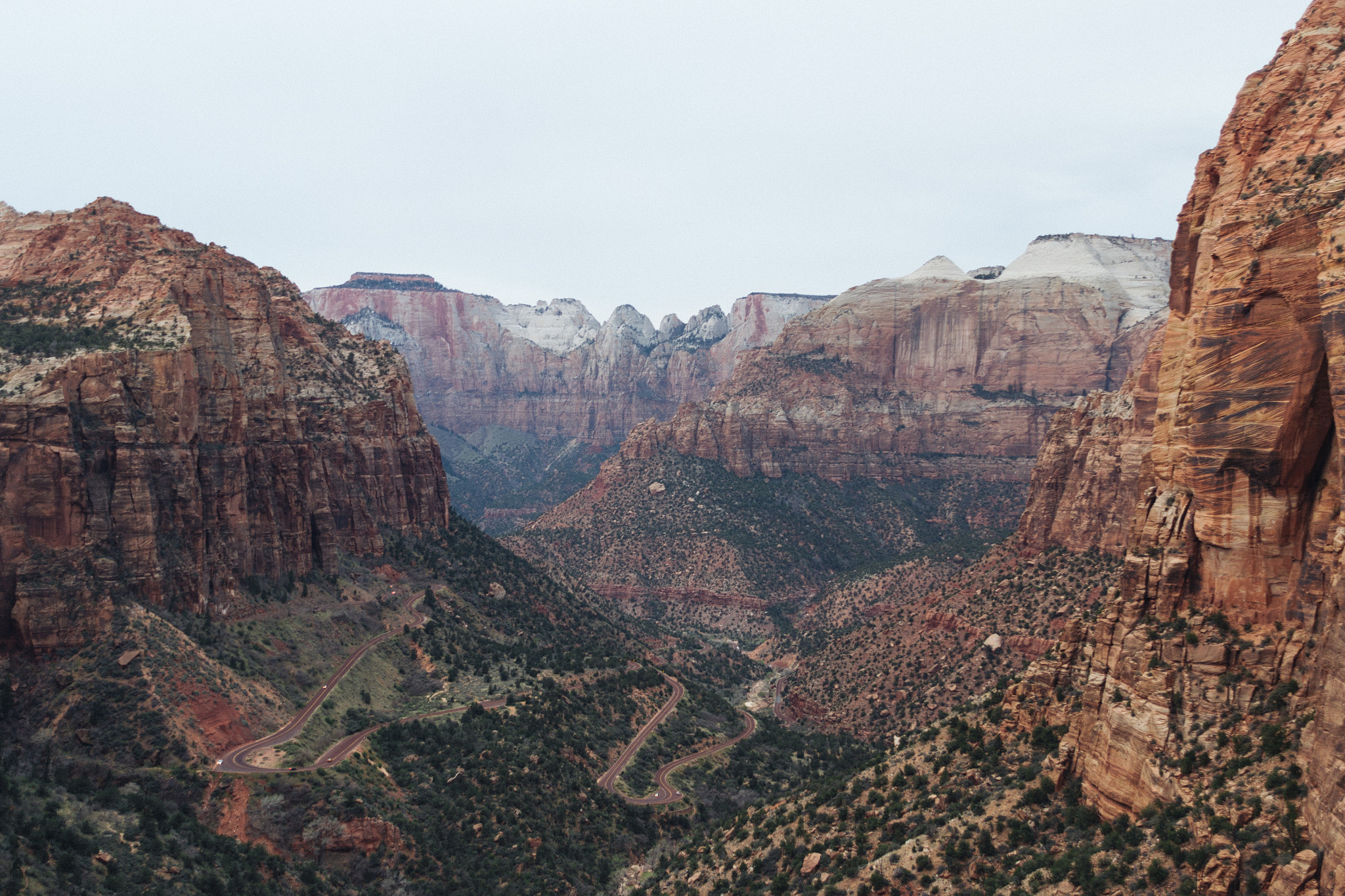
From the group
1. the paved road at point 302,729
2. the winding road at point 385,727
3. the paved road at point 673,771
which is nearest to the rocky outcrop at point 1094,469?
the paved road at point 673,771

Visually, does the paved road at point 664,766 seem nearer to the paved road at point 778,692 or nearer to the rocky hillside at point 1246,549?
the paved road at point 778,692

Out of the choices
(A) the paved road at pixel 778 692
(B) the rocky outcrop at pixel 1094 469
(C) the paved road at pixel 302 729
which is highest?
(B) the rocky outcrop at pixel 1094 469

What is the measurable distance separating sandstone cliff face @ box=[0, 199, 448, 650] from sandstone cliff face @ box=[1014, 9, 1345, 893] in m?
60.1

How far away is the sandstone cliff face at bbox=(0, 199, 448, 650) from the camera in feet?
186

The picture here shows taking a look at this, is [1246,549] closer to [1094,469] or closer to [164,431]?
[1094,469]

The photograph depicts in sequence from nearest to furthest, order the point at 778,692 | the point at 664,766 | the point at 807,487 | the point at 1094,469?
the point at 664,766, the point at 1094,469, the point at 778,692, the point at 807,487

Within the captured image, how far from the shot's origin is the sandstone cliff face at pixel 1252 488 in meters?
25.1

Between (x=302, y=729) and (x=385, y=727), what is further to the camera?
(x=385, y=727)

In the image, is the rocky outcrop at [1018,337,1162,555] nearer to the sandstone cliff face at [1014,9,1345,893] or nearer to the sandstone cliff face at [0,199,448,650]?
the sandstone cliff face at [1014,9,1345,893]

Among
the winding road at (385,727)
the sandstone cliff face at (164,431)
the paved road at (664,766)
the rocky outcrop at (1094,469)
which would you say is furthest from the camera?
the rocky outcrop at (1094,469)

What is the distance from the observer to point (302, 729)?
63875 mm

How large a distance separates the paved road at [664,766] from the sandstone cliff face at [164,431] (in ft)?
112

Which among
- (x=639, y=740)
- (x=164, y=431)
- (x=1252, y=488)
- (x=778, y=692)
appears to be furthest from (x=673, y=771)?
(x=1252, y=488)

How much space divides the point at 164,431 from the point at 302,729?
24.5m
